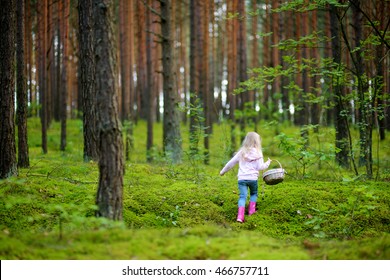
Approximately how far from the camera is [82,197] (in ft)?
20.1

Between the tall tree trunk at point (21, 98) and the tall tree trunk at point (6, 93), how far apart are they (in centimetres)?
178

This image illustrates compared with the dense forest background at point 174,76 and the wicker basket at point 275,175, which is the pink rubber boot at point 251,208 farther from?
the dense forest background at point 174,76

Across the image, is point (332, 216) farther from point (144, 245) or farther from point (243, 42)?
point (243, 42)

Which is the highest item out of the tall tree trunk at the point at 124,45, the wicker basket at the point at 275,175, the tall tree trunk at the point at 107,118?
the tall tree trunk at the point at 124,45

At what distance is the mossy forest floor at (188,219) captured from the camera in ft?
11.9

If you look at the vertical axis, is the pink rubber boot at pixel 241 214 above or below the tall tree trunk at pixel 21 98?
Result: below

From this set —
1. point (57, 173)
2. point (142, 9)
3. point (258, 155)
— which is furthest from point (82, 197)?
point (142, 9)

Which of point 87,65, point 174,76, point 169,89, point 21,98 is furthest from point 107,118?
point 174,76

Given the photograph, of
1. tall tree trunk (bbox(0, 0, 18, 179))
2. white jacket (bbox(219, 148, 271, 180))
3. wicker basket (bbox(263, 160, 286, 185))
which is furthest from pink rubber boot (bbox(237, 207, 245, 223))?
tall tree trunk (bbox(0, 0, 18, 179))

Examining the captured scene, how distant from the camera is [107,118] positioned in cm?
430

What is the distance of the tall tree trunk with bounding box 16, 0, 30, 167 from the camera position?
841 centimetres

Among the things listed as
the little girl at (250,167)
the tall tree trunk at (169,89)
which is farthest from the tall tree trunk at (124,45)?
the little girl at (250,167)

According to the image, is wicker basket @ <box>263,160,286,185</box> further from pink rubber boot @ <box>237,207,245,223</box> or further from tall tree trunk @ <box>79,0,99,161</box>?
tall tree trunk @ <box>79,0,99,161</box>

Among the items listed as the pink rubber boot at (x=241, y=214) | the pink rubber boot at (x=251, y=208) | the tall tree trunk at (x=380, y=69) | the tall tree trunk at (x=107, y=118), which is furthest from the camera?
the tall tree trunk at (x=380, y=69)
